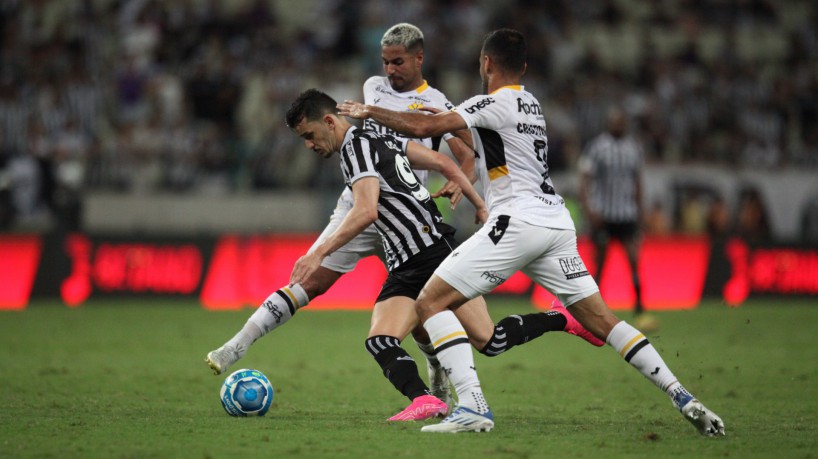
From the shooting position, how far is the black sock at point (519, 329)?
7.20 m

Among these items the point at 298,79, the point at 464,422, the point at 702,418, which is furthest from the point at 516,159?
the point at 298,79

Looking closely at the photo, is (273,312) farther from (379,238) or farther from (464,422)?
(464,422)

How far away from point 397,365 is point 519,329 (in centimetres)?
87

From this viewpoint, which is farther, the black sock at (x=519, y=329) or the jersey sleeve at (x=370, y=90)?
the jersey sleeve at (x=370, y=90)

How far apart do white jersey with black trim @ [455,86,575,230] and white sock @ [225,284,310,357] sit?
1.82 metres

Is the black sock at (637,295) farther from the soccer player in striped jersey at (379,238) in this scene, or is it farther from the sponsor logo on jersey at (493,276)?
the sponsor logo on jersey at (493,276)

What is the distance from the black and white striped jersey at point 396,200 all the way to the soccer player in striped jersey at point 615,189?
7.38m

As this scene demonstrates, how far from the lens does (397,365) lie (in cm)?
698

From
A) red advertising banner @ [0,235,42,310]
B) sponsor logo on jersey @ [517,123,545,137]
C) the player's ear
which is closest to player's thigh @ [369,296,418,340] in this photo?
the player's ear

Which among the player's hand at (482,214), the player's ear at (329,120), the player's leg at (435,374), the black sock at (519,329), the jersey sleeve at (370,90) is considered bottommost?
the player's leg at (435,374)

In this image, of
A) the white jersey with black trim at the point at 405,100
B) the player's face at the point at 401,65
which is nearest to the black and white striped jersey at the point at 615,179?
the white jersey with black trim at the point at 405,100

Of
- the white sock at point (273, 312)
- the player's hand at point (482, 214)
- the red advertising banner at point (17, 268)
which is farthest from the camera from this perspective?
the red advertising banner at point (17, 268)

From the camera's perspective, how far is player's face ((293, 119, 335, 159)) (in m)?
7.13

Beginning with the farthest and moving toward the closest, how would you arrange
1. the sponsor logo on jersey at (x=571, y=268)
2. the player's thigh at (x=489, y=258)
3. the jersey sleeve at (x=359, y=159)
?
the jersey sleeve at (x=359, y=159)
the sponsor logo on jersey at (x=571, y=268)
the player's thigh at (x=489, y=258)
